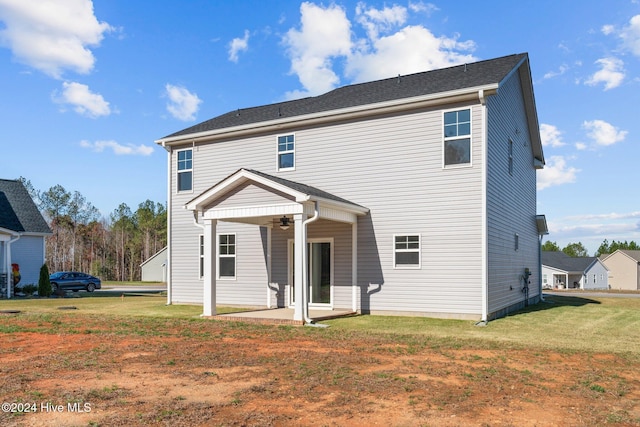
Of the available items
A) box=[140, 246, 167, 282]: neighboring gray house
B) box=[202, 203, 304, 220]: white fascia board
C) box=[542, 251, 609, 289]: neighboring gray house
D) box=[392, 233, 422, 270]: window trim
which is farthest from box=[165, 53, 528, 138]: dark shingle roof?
box=[542, 251, 609, 289]: neighboring gray house

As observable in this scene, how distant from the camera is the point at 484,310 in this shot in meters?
12.1

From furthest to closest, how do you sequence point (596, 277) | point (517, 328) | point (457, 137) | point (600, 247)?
point (600, 247)
point (596, 277)
point (457, 137)
point (517, 328)

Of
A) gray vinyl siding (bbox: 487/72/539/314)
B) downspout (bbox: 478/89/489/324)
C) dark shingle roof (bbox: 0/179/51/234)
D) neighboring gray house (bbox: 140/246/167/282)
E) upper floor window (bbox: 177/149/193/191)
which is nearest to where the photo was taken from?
downspout (bbox: 478/89/489/324)

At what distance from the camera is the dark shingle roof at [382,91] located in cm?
1326

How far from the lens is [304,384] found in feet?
19.7

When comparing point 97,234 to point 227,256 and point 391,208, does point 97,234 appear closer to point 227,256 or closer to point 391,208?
point 227,256

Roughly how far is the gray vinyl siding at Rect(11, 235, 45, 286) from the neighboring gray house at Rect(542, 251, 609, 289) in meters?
52.5

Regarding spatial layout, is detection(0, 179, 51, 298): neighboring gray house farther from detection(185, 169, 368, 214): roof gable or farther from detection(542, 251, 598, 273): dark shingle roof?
detection(542, 251, 598, 273): dark shingle roof

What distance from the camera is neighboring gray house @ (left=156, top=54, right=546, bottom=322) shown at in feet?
40.8

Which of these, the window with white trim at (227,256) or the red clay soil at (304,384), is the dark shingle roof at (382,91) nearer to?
the window with white trim at (227,256)

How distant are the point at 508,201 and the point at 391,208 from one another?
13.1ft

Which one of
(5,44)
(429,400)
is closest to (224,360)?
(429,400)

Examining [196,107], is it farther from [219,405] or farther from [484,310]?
[219,405]

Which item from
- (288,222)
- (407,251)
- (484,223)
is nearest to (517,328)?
(484,223)
